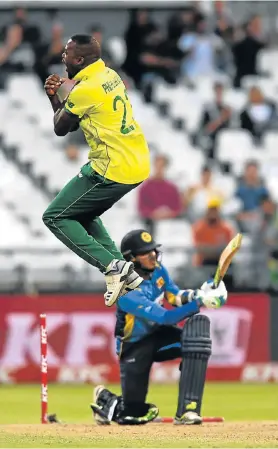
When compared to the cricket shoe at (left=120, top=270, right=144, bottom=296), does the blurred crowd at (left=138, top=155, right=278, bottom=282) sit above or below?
above

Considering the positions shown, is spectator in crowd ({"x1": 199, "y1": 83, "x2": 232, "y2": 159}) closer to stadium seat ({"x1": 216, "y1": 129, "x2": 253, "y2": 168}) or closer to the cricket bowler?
stadium seat ({"x1": 216, "y1": 129, "x2": 253, "y2": 168})

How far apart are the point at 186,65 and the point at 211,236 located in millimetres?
5644

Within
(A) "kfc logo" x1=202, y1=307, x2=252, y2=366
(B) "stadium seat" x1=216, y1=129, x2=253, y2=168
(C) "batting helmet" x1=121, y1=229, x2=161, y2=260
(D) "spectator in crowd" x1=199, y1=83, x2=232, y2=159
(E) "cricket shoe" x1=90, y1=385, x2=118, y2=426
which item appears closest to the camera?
(C) "batting helmet" x1=121, y1=229, x2=161, y2=260

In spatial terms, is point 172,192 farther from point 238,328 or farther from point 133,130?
point 133,130

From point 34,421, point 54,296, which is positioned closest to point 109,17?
point 54,296

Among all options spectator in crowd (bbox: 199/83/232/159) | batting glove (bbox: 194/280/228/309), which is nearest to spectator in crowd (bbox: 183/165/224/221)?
spectator in crowd (bbox: 199/83/232/159)

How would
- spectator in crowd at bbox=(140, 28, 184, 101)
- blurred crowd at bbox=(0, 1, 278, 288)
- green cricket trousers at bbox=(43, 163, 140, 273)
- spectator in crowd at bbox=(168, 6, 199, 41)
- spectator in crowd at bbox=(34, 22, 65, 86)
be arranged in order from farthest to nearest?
spectator in crowd at bbox=(168, 6, 199, 41)
spectator in crowd at bbox=(140, 28, 184, 101)
spectator in crowd at bbox=(34, 22, 65, 86)
blurred crowd at bbox=(0, 1, 278, 288)
green cricket trousers at bbox=(43, 163, 140, 273)

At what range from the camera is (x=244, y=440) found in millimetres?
10078

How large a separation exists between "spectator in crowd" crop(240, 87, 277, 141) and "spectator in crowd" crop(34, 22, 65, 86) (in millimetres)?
3043

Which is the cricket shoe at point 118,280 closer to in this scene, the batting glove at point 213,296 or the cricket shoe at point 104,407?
→ the batting glove at point 213,296

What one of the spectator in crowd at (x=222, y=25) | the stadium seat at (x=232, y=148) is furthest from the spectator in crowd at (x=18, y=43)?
the stadium seat at (x=232, y=148)

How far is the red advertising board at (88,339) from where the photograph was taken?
17297 millimetres

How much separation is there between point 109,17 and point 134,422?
12.5 m

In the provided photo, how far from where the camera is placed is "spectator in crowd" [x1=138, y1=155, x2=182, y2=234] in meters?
18.4
